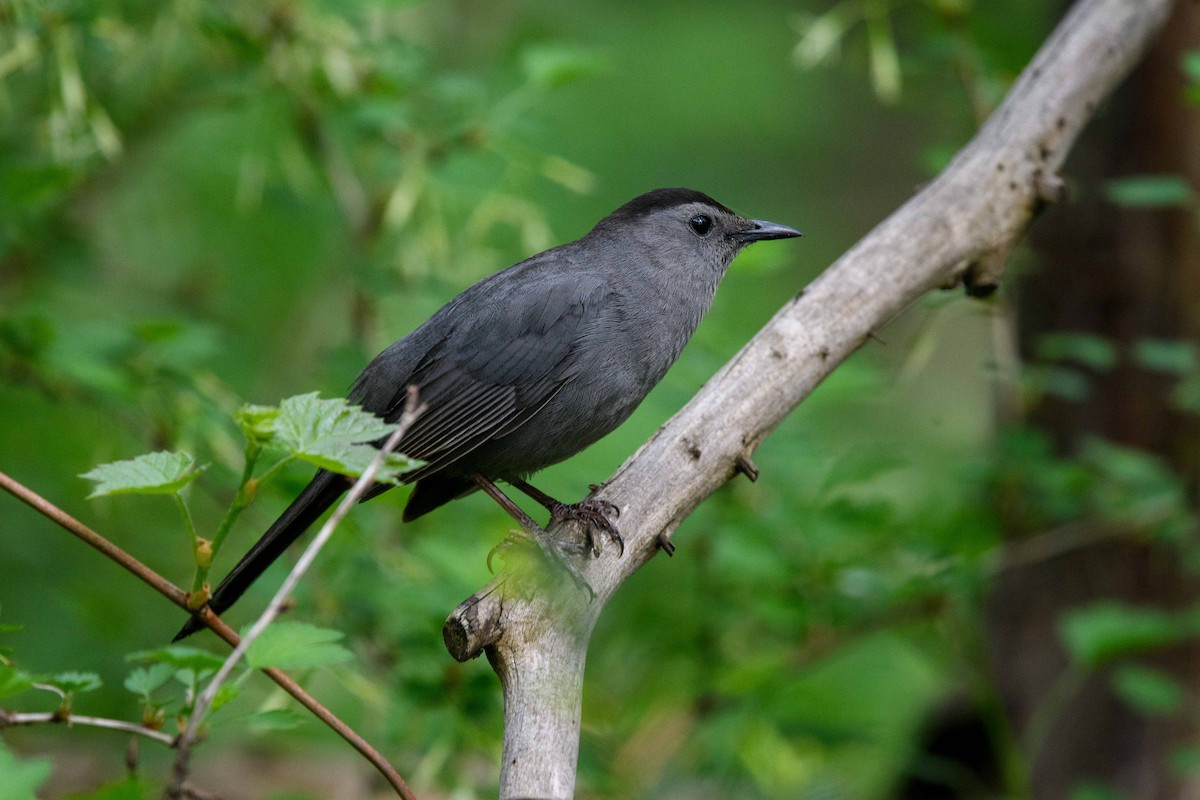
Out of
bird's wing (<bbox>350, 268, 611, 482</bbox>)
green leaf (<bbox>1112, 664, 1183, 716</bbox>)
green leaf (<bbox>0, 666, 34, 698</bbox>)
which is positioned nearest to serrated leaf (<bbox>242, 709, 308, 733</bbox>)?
green leaf (<bbox>0, 666, 34, 698</bbox>)

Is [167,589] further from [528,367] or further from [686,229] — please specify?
[686,229]

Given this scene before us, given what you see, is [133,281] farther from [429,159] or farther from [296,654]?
[296,654]

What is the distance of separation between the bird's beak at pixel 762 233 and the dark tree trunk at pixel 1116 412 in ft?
5.04

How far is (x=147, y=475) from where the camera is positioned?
1636mm

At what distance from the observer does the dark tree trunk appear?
14.9ft

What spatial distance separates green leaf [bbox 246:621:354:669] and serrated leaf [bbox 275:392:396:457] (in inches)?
10.9

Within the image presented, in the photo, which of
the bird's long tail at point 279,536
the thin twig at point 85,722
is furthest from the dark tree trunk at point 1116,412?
the thin twig at point 85,722

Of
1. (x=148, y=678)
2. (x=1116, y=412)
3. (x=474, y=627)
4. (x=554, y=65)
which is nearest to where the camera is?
(x=148, y=678)

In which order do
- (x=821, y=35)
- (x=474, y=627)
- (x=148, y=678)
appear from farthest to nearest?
(x=821, y=35)
(x=474, y=627)
(x=148, y=678)

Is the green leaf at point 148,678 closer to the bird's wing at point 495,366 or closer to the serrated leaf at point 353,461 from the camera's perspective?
the serrated leaf at point 353,461

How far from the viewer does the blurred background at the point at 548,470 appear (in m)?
3.51

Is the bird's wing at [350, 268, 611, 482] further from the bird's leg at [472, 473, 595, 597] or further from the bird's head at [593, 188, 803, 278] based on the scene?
the bird's head at [593, 188, 803, 278]

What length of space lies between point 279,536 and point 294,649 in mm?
1443

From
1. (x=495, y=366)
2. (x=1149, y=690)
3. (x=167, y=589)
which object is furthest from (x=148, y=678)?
(x=1149, y=690)
